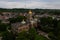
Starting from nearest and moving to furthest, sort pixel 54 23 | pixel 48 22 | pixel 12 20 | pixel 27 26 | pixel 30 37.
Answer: pixel 30 37
pixel 27 26
pixel 54 23
pixel 48 22
pixel 12 20

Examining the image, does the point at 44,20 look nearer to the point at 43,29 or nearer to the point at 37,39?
the point at 43,29

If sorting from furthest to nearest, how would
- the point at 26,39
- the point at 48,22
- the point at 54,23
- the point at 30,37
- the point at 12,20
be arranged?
the point at 12,20
the point at 48,22
the point at 54,23
the point at 30,37
the point at 26,39

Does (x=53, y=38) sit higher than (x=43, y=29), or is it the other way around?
(x=53, y=38)

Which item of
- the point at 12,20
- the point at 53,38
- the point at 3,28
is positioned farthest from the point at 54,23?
the point at 53,38

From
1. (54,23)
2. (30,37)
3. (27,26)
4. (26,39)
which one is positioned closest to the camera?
(26,39)

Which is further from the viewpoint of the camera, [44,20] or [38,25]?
[44,20]

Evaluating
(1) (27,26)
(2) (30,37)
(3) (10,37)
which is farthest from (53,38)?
(1) (27,26)

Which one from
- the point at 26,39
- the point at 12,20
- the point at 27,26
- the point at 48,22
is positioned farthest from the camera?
the point at 12,20

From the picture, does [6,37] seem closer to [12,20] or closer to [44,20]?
[44,20]

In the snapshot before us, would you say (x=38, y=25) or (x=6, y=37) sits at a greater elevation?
(x=6, y=37)
